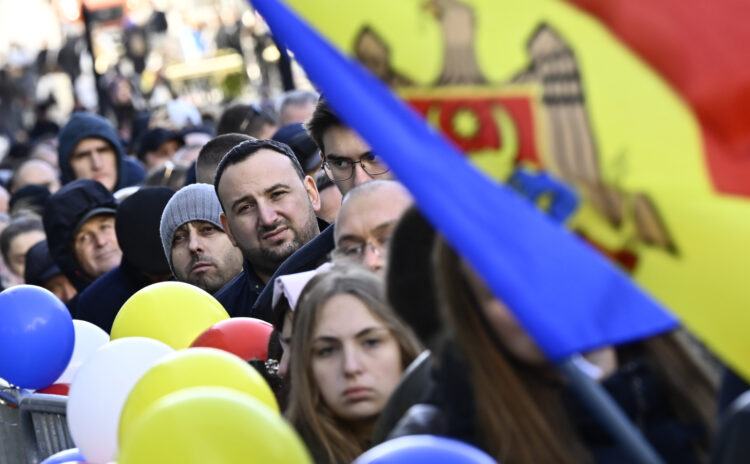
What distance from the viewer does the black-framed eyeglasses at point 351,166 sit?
6.04 m

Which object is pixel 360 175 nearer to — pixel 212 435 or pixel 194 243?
pixel 194 243

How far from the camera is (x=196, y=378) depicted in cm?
378

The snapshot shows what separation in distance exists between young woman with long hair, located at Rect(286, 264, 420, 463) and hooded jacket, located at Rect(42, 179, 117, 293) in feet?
15.7

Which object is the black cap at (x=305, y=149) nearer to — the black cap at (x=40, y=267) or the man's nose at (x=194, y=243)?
the man's nose at (x=194, y=243)

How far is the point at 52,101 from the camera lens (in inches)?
903

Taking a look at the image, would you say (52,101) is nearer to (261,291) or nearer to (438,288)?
(261,291)

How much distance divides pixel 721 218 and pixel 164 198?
16.5ft

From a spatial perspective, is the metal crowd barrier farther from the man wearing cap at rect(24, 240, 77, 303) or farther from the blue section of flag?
the man wearing cap at rect(24, 240, 77, 303)

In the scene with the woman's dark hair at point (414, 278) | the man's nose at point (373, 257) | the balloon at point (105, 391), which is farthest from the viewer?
the balloon at point (105, 391)

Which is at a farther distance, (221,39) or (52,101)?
(221,39)

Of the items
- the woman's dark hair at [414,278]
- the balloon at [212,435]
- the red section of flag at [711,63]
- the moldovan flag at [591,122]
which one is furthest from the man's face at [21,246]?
the red section of flag at [711,63]

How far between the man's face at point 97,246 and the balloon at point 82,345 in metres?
1.94

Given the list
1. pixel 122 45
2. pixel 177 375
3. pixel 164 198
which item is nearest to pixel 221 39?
pixel 122 45

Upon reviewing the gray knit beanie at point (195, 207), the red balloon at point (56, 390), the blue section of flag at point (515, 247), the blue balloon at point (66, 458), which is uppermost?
the blue section of flag at point (515, 247)
